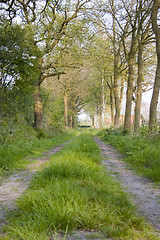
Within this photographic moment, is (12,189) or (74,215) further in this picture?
(12,189)

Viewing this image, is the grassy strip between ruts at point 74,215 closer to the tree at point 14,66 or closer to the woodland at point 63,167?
the woodland at point 63,167

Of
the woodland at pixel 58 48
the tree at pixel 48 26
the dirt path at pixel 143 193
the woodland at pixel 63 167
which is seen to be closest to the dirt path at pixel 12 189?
the woodland at pixel 63 167

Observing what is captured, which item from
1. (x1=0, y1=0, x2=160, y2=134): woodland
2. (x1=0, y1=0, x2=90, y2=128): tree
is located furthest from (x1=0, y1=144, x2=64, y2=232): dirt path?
(x1=0, y1=0, x2=90, y2=128): tree

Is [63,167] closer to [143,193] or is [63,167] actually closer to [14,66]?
[143,193]

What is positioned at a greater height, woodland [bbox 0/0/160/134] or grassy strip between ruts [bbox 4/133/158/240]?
woodland [bbox 0/0/160/134]

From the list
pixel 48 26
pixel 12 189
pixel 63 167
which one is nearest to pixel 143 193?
pixel 63 167

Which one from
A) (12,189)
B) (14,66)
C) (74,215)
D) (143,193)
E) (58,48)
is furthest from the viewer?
(58,48)

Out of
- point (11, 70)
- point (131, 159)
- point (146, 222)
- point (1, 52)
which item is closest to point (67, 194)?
point (146, 222)

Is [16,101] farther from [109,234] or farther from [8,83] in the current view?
[109,234]

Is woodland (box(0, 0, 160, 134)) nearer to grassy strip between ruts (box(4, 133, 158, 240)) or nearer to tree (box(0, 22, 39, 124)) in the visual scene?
tree (box(0, 22, 39, 124))

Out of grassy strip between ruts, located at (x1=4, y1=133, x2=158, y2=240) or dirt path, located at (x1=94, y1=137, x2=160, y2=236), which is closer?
grassy strip between ruts, located at (x1=4, y1=133, x2=158, y2=240)

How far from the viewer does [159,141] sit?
7742mm

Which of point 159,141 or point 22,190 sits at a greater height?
point 159,141

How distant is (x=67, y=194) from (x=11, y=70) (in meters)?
9.83
